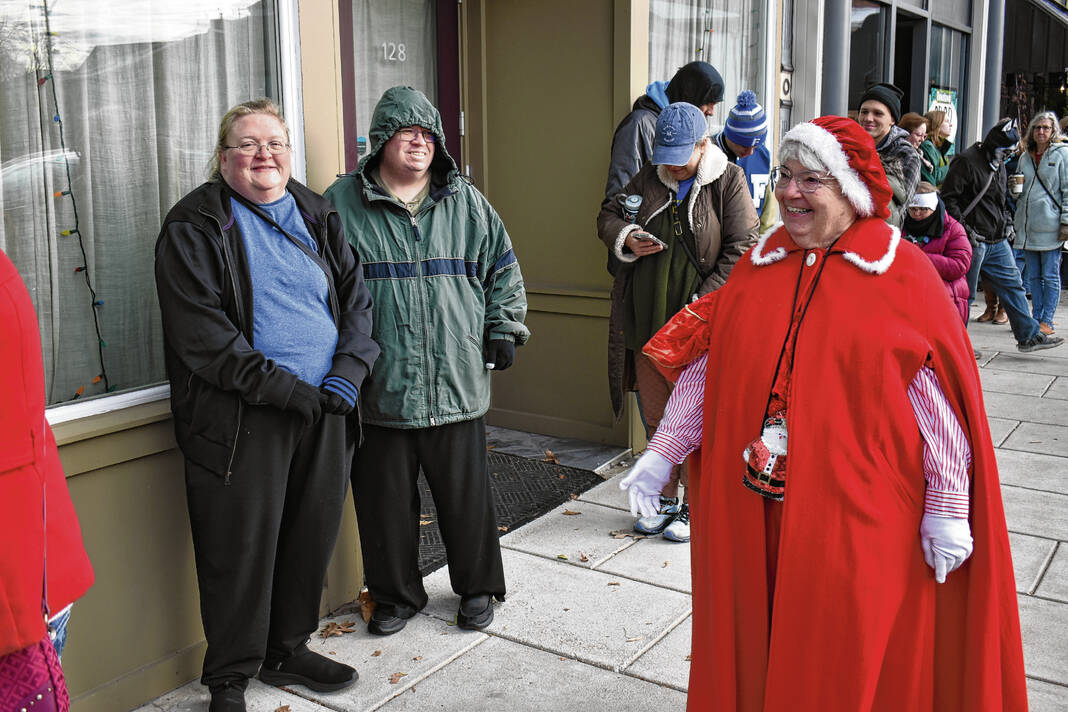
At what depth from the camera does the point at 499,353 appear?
4156mm

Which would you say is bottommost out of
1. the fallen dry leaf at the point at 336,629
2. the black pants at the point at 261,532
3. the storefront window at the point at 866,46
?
the fallen dry leaf at the point at 336,629

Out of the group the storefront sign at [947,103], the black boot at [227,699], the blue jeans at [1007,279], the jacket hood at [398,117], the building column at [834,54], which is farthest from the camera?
the storefront sign at [947,103]

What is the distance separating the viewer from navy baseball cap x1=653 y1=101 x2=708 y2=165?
15.2 feet

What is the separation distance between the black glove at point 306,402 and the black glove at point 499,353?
2.96 ft

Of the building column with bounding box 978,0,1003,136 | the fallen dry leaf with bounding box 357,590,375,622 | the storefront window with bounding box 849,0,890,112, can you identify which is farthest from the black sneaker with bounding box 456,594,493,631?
the building column with bounding box 978,0,1003,136

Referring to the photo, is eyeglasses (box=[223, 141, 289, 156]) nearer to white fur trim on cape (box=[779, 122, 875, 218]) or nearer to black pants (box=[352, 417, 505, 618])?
black pants (box=[352, 417, 505, 618])

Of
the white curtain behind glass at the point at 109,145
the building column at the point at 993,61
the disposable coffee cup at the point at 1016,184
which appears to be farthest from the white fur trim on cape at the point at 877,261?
the building column at the point at 993,61

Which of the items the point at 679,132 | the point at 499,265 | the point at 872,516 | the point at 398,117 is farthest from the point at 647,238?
the point at 872,516

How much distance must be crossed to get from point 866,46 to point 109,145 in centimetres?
953

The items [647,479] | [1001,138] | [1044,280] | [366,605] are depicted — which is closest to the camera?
[647,479]

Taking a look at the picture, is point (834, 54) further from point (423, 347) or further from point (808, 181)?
point (808, 181)

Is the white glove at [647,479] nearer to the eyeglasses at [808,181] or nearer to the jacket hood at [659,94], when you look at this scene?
the eyeglasses at [808,181]

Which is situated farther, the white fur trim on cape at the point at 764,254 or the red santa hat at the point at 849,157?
the white fur trim on cape at the point at 764,254

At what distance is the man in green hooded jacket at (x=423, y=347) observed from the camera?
155 inches
